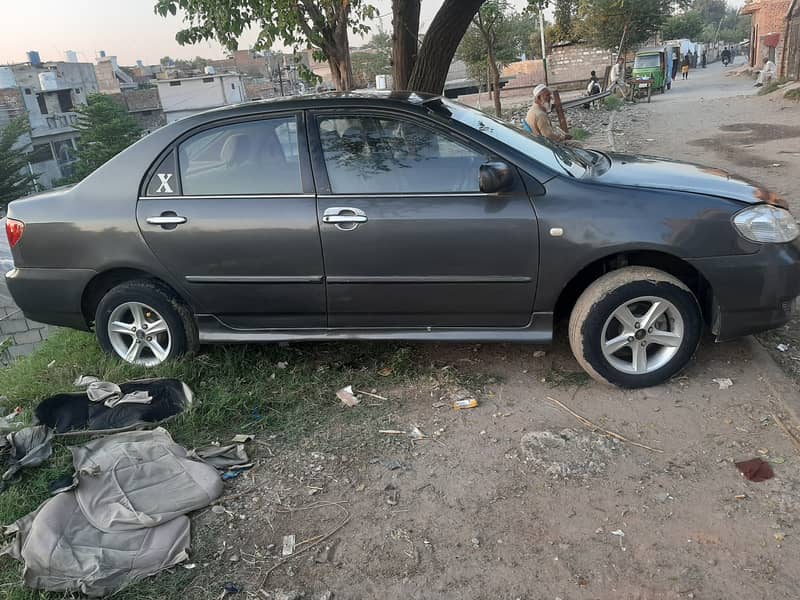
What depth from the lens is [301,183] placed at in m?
3.88

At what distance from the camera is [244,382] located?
4250mm

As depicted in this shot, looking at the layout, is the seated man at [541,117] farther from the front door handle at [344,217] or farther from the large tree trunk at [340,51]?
the front door handle at [344,217]

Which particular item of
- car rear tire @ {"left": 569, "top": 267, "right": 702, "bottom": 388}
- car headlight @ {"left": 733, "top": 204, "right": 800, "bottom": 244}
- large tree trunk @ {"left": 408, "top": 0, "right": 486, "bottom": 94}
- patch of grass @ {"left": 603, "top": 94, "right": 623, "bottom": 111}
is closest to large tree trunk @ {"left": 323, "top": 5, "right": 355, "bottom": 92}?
large tree trunk @ {"left": 408, "top": 0, "right": 486, "bottom": 94}

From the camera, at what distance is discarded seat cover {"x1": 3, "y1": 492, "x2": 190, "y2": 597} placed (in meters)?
2.60

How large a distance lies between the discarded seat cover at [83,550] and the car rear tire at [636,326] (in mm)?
2383

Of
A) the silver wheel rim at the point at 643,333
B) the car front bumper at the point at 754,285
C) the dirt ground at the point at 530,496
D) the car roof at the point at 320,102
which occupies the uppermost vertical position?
the car roof at the point at 320,102

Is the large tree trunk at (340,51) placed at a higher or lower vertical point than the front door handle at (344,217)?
higher

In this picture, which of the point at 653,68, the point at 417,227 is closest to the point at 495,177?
the point at 417,227

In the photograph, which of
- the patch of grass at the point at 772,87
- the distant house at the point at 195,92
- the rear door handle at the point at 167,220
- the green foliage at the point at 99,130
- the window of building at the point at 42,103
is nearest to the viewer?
the rear door handle at the point at 167,220

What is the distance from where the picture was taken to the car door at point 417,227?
3.69 metres

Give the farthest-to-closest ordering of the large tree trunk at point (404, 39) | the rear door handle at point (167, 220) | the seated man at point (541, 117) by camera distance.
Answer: the seated man at point (541, 117)
the large tree trunk at point (404, 39)
the rear door handle at point (167, 220)

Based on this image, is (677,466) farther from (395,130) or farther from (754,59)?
(754,59)

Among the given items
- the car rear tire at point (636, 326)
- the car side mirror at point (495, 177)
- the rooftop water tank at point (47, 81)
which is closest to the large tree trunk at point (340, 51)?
the car side mirror at point (495, 177)

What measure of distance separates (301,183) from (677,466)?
2581 mm
